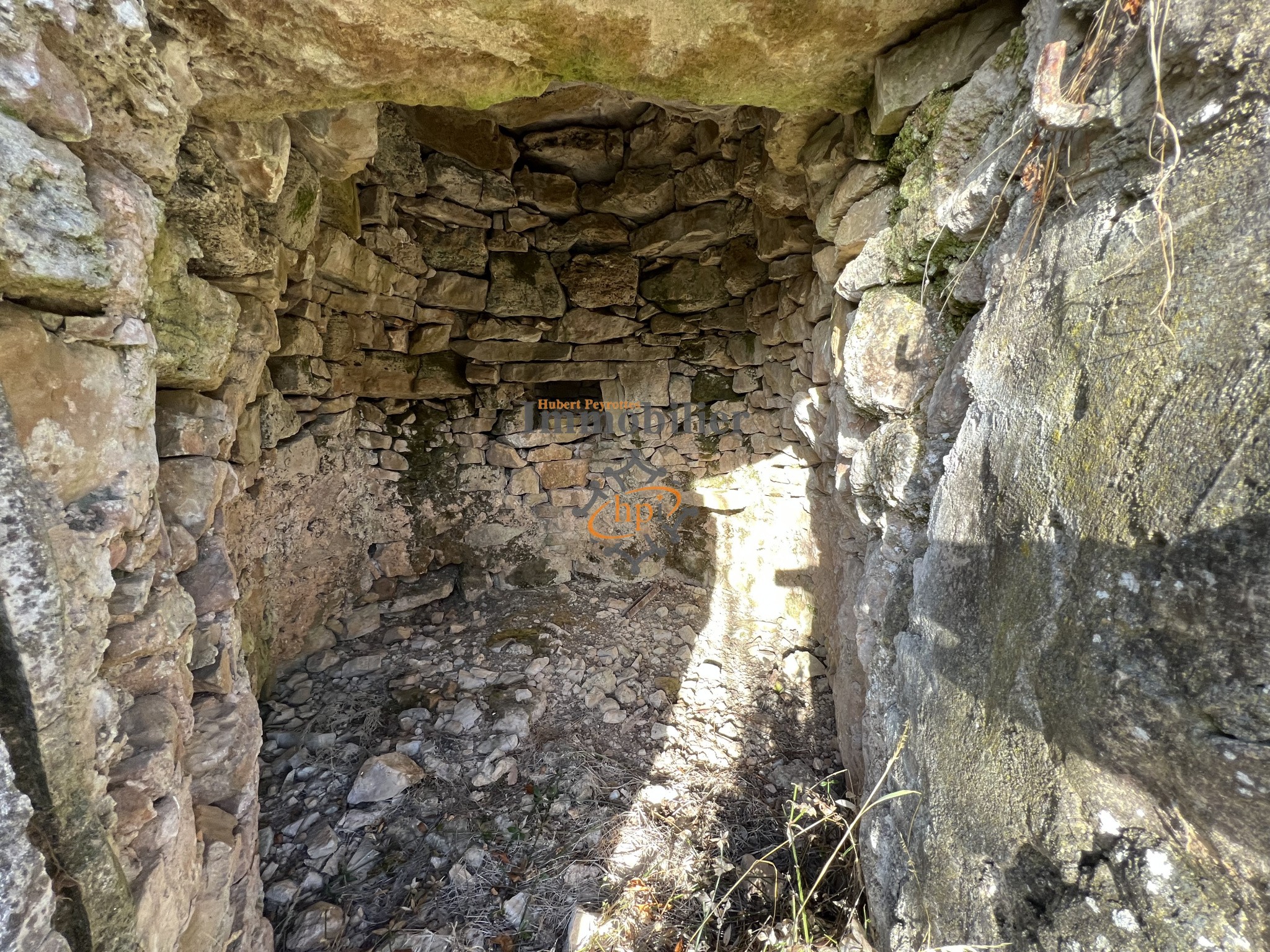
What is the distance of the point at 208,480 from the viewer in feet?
4.49

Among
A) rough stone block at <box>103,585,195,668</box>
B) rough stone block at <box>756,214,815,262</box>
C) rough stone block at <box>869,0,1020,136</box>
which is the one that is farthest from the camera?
rough stone block at <box>756,214,815,262</box>

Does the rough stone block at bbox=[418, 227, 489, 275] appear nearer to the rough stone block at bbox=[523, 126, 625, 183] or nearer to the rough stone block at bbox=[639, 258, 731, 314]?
the rough stone block at bbox=[523, 126, 625, 183]

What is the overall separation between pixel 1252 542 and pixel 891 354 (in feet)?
3.07

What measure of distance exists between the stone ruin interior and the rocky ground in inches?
0.7

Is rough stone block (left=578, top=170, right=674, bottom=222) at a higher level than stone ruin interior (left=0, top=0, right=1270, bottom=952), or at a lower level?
higher

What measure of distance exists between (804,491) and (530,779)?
210 cm

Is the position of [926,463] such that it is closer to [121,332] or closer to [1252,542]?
[1252,542]

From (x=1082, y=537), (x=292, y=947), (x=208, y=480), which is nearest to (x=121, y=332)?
(x=208, y=480)

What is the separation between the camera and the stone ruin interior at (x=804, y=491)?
0.64 metres

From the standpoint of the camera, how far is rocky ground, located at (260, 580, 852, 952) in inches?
66.6

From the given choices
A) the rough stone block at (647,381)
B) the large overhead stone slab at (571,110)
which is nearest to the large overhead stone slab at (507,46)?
the large overhead stone slab at (571,110)

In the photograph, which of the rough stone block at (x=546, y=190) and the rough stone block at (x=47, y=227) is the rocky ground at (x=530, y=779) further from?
the rough stone block at (x=546, y=190)

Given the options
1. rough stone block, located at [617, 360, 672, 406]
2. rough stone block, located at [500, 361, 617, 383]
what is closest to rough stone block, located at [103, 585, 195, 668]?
rough stone block, located at [500, 361, 617, 383]

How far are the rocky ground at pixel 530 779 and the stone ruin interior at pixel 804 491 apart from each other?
2 centimetres
